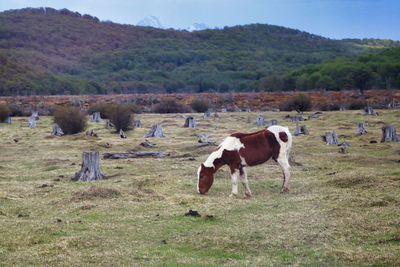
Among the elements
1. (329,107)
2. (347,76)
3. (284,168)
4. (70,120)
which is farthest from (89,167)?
(347,76)

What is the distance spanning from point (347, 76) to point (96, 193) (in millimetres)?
55887

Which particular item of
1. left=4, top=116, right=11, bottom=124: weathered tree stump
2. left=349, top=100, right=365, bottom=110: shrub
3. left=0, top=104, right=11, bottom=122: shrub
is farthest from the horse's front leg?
left=349, top=100, right=365, bottom=110: shrub

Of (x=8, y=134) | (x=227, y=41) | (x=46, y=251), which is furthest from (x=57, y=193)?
(x=227, y=41)

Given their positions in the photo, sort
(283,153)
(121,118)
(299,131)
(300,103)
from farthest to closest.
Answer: (300,103)
(121,118)
(299,131)
(283,153)

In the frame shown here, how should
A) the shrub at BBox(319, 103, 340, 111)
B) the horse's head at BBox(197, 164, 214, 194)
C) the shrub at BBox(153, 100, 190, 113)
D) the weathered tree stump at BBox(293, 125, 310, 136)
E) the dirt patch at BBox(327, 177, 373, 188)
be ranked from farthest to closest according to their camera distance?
the shrub at BBox(153, 100, 190, 113)
the shrub at BBox(319, 103, 340, 111)
the weathered tree stump at BBox(293, 125, 310, 136)
the horse's head at BBox(197, 164, 214, 194)
the dirt patch at BBox(327, 177, 373, 188)

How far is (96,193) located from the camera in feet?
37.9

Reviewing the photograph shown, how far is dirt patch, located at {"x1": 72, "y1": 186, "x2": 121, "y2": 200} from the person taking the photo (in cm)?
1141

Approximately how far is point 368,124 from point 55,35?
104 m

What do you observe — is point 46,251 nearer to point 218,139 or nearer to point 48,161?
point 48,161

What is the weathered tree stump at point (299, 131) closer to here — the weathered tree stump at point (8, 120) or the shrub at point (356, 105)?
the weathered tree stump at point (8, 120)

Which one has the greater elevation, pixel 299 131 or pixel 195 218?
pixel 299 131

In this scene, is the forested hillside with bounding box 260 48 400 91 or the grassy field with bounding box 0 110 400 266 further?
the forested hillside with bounding box 260 48 400 91

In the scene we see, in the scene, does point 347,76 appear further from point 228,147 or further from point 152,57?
point 152,57

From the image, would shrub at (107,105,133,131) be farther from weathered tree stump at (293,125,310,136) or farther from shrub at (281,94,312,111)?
shrub at (281,94,312,111)
